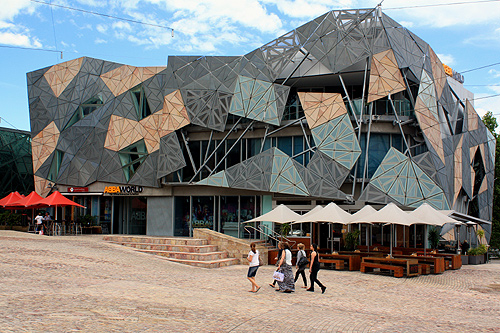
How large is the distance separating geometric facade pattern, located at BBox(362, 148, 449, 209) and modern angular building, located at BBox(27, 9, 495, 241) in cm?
6

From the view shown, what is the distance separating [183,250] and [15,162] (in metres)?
32.5

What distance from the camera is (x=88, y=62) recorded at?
120ft

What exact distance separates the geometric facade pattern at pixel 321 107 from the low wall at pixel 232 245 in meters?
9.12

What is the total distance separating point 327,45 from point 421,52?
6000mm

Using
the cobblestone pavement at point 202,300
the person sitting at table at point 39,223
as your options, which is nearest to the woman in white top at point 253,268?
the cobblestone pavement at point 202,300

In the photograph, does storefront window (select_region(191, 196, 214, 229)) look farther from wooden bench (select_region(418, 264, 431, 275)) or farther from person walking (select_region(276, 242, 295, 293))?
person walking (select_region(276, 242, 295, 293))

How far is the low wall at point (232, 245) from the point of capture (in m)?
22.6

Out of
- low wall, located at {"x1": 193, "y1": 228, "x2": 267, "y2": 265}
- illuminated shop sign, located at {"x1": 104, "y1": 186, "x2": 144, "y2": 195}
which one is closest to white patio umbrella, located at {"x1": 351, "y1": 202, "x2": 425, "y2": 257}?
low wall, located at {"x1": 193, "y1": 228, "x2": 267, "y2": 265}

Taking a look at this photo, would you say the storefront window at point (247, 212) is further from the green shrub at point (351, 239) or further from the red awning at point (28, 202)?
the red awning at point (28, 202)

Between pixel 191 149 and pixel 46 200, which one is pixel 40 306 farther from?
pixel 191 149

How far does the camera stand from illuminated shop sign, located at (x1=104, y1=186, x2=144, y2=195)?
109ft

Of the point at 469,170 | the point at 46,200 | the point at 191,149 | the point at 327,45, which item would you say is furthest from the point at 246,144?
the point at 469,170

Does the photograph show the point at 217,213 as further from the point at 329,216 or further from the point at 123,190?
the point at 329,216

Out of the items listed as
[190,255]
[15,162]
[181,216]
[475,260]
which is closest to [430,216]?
[475,260]
